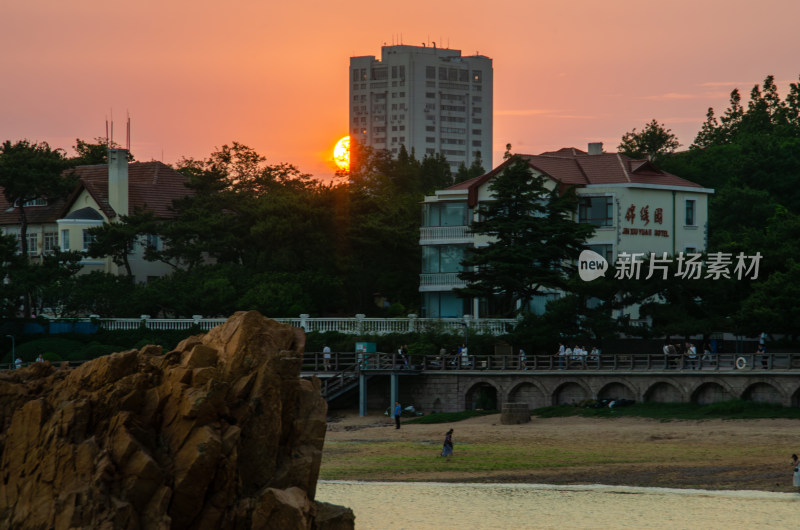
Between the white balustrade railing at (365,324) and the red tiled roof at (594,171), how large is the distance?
9.74 metres

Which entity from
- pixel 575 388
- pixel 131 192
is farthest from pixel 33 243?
pixel 575 388

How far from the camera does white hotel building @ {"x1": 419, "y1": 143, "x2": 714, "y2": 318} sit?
6955 cm

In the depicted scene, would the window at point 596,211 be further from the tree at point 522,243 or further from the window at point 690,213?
the window at point 690,213

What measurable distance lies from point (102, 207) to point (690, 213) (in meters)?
35.8

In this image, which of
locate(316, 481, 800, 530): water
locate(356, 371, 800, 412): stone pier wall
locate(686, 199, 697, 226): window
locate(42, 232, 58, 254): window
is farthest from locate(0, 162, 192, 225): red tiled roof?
locate(316, 481, 800, 530): water

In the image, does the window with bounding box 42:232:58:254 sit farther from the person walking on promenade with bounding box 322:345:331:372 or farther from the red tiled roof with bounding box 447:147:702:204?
the person walking on promenade with bounding box 322:345:331:372

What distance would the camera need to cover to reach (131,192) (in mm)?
84062

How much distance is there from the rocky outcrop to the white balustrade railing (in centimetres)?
3934

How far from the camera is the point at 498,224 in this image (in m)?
63.9

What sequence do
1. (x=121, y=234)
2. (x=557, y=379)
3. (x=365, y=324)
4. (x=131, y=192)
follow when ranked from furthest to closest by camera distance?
(x=131, y=192) → (x=121, y=234) → (x=365, y=324) → (x=557, y=379)

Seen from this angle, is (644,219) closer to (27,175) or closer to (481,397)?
(481,397)

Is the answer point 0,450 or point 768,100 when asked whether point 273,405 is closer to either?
point 0,450

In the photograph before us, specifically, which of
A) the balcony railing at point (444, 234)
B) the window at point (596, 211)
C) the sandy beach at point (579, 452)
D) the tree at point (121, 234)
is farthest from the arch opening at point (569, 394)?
the tree at point (121, 234)

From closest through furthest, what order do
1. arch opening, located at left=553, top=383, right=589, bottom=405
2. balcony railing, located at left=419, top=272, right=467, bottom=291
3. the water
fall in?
the water < arch opening, located at left=553, top=383, right=589, bottom=405 < balcony railing, located at left=419, top=272, right=467, bottom=291
